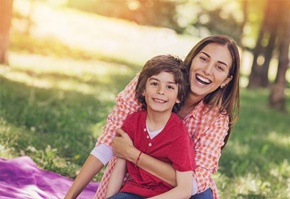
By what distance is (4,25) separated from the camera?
10.9 meters

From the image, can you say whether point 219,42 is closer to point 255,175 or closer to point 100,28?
point 255,175

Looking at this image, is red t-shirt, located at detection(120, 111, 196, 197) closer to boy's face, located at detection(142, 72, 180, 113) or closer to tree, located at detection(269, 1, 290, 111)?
boy's face, located at detection(142, 72, 180, 113)

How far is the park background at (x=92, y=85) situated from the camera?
6.82m

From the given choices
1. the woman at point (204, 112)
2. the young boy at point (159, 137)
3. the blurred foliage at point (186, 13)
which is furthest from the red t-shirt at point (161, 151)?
the blurred foliage at point (186, 13)

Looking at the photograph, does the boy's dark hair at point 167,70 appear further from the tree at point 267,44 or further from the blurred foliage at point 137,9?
the blurred foliage at point 137,9

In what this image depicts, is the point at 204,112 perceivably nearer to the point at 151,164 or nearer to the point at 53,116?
the point at 151,164

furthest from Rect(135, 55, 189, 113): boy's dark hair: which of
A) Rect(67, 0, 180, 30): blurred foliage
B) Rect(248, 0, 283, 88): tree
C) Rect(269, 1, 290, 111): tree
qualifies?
Rect(67, 0, 180, 30): blurred foliage

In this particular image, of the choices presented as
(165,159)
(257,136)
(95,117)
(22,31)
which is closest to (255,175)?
(95,117)

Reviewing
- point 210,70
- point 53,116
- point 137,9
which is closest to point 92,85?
point 53,116

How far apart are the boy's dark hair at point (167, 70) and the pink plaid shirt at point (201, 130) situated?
18 centimetres

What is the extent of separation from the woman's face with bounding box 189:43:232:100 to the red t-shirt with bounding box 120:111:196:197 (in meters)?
0.30

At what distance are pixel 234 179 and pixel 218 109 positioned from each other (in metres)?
2.79

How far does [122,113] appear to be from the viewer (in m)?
4.52

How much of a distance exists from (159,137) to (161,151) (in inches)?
3.4
